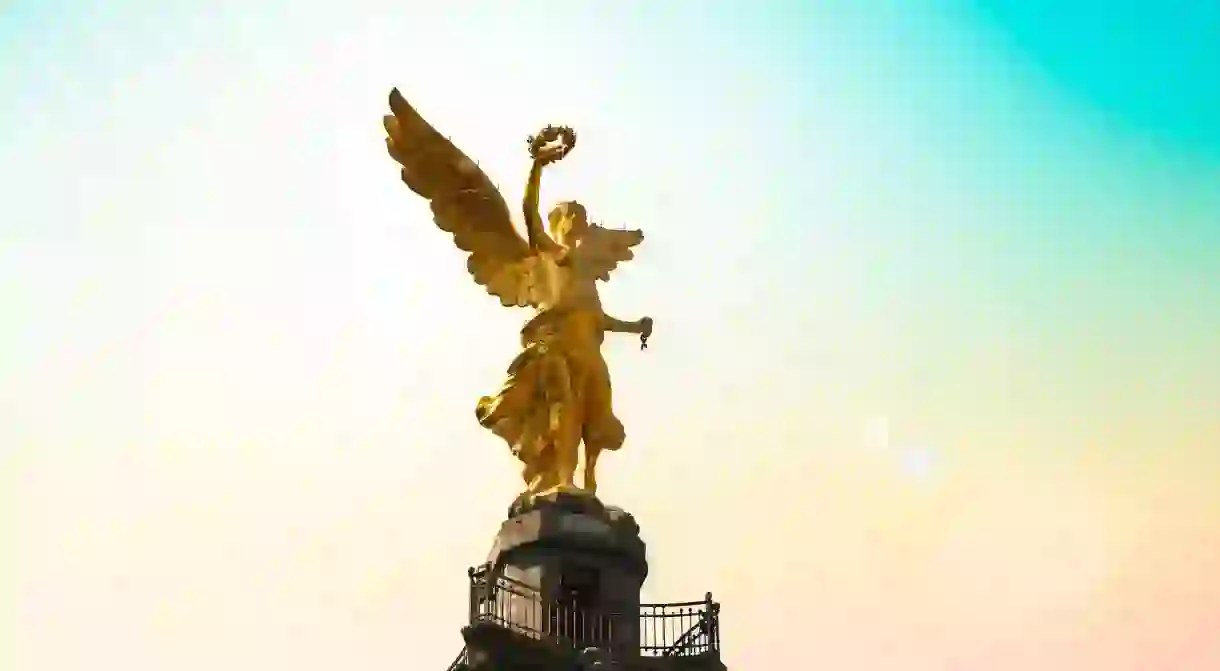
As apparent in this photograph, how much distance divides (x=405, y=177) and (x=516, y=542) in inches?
203

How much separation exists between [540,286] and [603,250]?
3.42ft

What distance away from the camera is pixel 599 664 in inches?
607

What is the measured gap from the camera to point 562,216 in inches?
749

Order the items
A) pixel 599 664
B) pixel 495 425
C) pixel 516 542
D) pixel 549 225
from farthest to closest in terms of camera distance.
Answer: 1. pixel 549 225
2. pixel 495 425
3. pixel 516 542
4. pixel 599 664

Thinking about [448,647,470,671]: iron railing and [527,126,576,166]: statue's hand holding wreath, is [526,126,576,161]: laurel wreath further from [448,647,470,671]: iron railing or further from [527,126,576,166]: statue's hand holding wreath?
[448,647,470,671]: iron railing

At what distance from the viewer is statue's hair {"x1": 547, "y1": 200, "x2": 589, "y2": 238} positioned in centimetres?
1891

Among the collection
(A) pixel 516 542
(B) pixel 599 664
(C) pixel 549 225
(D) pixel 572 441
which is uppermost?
(C) pixel 549 225

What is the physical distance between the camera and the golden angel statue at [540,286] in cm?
1778

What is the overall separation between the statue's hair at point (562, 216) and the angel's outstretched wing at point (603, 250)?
0.27m

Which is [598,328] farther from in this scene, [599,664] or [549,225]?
[599,664]

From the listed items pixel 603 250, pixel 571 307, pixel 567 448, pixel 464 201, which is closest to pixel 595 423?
pixel 567 448

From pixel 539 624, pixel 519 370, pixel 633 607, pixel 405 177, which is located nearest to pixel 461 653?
pixel 539 624

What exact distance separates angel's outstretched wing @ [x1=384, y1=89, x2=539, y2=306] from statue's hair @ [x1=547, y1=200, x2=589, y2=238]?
0.53m

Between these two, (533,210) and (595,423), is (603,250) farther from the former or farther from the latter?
(595,423)
